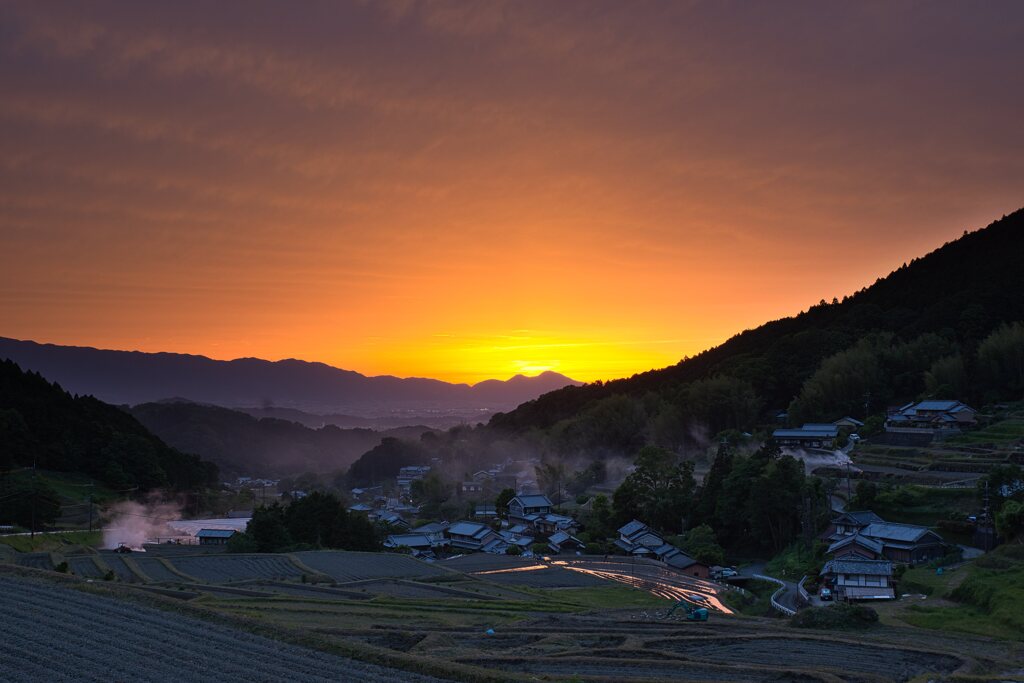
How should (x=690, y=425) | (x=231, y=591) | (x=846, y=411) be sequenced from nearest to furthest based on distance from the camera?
1. (x=231, y=591)
2. (x=846, y=411)
3. (x=690, y=425)

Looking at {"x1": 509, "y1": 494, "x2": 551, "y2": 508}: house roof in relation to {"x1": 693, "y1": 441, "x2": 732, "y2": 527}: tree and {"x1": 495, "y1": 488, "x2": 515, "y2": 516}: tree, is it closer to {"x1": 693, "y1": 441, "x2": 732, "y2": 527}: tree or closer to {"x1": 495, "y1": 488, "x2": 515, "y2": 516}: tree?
{"x1": 495, "y1": 488, "x2": 515, "y2": 516}: tree

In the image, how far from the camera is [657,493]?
44656 mm

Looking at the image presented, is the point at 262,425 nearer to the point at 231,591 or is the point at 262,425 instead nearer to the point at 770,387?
the point at 770,387

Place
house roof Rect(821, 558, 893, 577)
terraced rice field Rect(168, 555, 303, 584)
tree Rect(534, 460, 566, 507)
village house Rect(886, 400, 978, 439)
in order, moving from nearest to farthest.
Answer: house roof Rect(821, 558, 893, 577), terraced rice field Rect(168, 555, 303, 584), village house Rect(886, 400, 978, 439), tree Rect(534, 460, 566, 507)

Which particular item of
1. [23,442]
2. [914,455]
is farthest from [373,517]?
[914,455]

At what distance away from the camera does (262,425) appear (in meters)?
127

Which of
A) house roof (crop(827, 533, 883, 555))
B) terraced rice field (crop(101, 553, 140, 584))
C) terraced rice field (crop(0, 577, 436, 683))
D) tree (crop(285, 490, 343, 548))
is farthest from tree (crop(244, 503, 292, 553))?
house roof (crop(827, 533, 883, 555))

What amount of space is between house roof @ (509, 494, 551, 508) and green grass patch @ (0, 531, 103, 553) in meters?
23.8

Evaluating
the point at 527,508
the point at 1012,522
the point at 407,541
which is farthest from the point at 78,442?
the point at 1012,522

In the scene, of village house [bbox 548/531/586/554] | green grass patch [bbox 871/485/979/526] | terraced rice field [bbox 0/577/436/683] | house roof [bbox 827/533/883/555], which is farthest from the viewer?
village house [bbox 548/531/586/554]

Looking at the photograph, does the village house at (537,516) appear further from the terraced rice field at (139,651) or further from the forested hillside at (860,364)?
the terraced rice field at (139,651)

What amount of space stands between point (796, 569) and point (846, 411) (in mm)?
34015

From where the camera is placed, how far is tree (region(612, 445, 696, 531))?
144ft

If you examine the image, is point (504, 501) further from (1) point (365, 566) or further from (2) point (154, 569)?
(2) point (154, 569)
